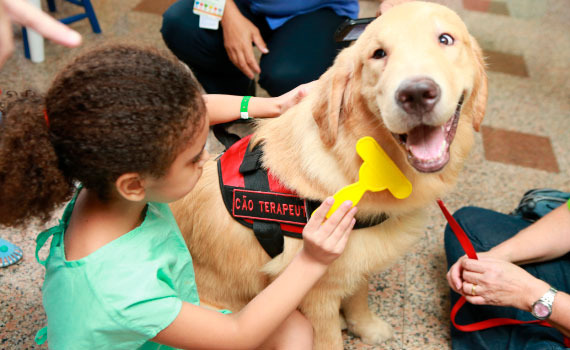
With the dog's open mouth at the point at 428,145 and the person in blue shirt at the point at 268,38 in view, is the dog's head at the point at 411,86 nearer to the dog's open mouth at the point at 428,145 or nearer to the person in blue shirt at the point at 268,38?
the dog's open mouth at the point at 428,145

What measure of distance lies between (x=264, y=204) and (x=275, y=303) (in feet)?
0.87

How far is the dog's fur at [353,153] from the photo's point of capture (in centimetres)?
107

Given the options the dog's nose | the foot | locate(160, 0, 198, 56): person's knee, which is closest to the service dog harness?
the dog's nose

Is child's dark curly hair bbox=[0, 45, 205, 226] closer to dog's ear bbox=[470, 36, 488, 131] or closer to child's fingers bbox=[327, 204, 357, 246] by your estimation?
child's fingers bbox=[327, 204, 357, 246]

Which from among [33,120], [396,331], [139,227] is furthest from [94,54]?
[396,331]

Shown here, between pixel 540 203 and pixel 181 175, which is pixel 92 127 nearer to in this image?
pixel 181 175

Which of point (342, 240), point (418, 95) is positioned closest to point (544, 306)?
point (342, 240)

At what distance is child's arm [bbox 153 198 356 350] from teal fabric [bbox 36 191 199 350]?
67mm

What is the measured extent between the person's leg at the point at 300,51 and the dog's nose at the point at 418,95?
42.8 inches

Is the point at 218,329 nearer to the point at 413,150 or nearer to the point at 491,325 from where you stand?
the point at 413,150

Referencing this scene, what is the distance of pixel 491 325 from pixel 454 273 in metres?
Result: 0.21

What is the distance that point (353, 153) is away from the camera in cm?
117

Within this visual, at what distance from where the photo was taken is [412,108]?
3.29ft

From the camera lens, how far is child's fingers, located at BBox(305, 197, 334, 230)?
→ 1079mm
